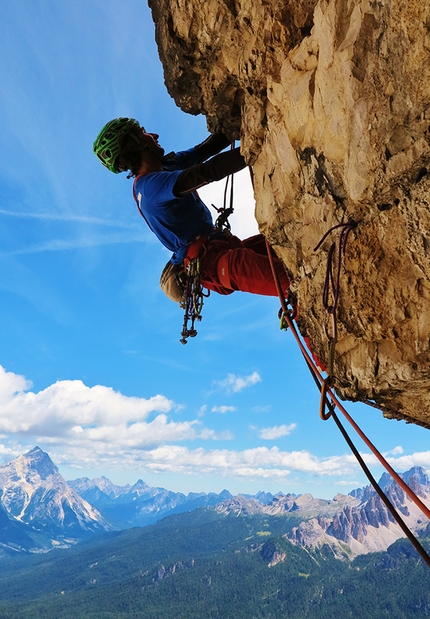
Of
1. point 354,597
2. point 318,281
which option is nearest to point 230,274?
point 318,281

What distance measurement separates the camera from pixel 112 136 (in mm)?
5492

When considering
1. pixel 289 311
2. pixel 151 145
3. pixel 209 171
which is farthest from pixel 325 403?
pixel 151 145

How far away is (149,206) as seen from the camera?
196 inches

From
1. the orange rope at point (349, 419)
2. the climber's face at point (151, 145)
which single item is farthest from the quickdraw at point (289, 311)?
the climber's face at point (151, 145)

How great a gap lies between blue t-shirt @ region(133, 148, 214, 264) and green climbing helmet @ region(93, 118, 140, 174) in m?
0.64

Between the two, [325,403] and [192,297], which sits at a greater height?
[192,297]

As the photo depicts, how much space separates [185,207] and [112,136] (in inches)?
56.5

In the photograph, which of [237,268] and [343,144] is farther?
[237,268]

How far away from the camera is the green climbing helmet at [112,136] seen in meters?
5.48

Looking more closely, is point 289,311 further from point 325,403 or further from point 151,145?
point 151,145

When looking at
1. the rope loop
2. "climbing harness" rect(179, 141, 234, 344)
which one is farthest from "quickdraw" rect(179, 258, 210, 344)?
the rope loop

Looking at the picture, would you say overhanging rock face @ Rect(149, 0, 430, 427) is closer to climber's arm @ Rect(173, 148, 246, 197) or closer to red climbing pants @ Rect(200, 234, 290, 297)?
climber's arm @ Rect(173, 148, 246, 197)

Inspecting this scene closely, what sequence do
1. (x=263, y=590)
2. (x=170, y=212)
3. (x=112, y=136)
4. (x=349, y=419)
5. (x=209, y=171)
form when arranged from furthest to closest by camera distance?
(x=263, y=590)
(x=112, y=136)
(x=170, y=212)
(x=209, y=171)
(x=349, y=419)

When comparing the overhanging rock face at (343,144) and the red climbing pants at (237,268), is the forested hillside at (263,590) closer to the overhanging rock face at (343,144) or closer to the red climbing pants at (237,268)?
the red climbing pants at (237,268)
